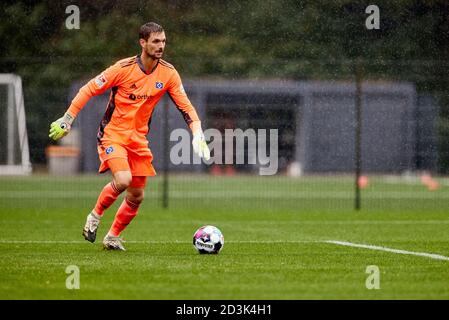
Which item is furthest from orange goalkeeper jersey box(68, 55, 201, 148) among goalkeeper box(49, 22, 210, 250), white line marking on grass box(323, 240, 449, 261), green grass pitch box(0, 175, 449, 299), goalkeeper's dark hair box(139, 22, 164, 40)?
white line marking on grass box(323, 240, 449, 261)

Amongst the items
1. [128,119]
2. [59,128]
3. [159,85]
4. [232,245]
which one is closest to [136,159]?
[128,119]

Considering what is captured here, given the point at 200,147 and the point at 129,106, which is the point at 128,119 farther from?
the point at 200,147

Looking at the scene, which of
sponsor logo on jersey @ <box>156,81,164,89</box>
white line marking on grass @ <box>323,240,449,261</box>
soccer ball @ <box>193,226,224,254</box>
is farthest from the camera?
sponsor logo on jersey @ <box>156,81,164,89</box>

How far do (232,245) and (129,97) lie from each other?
2.03 m

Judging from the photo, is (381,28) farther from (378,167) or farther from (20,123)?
(20,123)

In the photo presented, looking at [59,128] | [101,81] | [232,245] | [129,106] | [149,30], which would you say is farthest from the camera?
[232,245]

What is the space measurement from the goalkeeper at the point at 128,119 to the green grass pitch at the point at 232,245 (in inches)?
19.7

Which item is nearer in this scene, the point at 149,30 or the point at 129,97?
the point at 149,30

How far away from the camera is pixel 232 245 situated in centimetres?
1194

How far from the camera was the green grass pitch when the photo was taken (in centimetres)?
806

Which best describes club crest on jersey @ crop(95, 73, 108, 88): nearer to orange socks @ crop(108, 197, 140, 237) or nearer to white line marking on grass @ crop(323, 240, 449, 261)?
orange socks @ crop(108, 197, 140, 237)

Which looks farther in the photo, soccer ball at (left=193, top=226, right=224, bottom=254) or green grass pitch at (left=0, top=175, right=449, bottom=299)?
soccer ball at (left=193, top=226, right=224, bottom=254)

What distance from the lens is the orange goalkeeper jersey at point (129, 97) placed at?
1117cm

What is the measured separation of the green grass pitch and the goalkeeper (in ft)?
1.65
